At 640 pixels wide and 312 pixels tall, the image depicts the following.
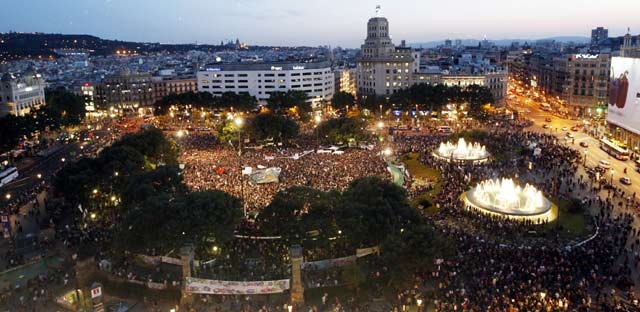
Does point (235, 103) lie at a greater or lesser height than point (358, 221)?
greater

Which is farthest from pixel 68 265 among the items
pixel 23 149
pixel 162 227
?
pixel 23 149

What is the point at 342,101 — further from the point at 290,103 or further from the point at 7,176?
the point at 7,176

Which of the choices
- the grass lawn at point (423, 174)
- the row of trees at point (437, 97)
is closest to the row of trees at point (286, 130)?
the grass lawn at point (423, 174)

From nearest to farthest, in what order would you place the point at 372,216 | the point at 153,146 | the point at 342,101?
the point at 372,216, the point at 153,146, the point at 342,101

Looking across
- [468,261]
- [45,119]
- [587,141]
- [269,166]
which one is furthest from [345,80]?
[468,261]

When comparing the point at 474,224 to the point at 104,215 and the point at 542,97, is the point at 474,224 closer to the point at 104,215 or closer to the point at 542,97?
the point at 104,215

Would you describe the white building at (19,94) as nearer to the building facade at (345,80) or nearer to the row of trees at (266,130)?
the row of trees at (266,130)

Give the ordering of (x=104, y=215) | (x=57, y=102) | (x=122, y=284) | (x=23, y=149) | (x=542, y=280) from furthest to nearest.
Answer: (x=57, y=102)
(x=23, y=149)
(x=104, y=215)
(x=122, y=284)
(x=542, y=280)
